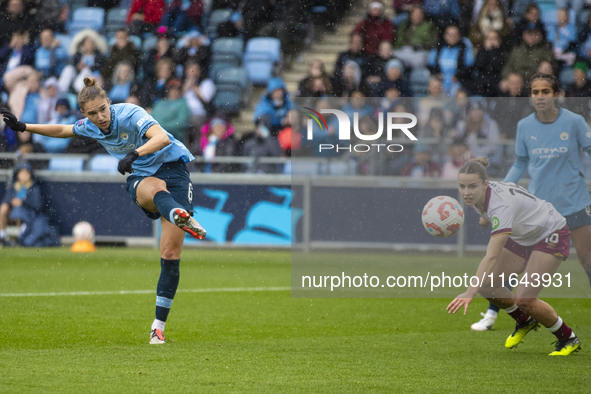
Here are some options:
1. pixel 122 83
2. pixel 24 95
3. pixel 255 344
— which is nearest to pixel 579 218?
pixel 255 344

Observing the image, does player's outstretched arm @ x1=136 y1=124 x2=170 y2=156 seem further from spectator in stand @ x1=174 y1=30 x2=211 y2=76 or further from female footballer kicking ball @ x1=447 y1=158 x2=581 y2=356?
spectator in stand @ x1=174 y1=30 x2=211 y2=76

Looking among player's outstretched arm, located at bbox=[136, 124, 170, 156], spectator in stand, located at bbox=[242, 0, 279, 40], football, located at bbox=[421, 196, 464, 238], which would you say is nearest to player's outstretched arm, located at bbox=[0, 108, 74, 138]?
player's outstretched arm, located at bbox=[136, 124, 170, 156]

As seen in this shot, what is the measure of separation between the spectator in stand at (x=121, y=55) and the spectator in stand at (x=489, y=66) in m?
5.43

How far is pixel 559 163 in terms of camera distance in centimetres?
782

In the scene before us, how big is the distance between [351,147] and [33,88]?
872 cm

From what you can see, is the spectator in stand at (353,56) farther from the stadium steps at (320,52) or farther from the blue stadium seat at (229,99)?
the blue stadium seat at (229,99)

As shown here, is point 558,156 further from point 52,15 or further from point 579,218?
point 52,15

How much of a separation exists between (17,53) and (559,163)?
12.4m

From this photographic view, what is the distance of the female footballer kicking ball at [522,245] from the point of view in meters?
6.61

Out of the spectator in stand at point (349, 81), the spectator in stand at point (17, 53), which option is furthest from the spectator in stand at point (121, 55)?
the spectator in stand at point (349, 81)

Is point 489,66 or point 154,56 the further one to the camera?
point 154,56

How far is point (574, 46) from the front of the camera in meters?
15.1

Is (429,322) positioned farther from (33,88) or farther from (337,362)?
(33,88)

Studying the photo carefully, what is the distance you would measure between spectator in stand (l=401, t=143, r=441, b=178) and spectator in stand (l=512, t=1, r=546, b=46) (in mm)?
5223
